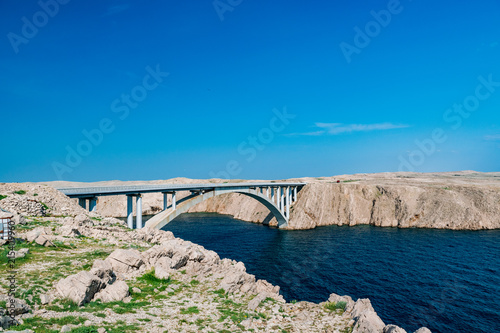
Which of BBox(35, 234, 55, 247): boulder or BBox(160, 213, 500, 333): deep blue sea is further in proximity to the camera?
BBox(160, 213, 500, 333): deep blue sea

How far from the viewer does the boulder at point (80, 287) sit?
12.4 m

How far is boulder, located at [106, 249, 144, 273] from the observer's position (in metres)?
17.0

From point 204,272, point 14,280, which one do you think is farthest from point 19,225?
point 204,272

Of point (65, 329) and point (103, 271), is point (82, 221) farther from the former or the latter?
point (65, 329)

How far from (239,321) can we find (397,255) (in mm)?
35313

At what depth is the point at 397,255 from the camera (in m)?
40.8

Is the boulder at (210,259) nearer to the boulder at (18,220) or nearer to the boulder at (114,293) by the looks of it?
the boulder at (114,293)

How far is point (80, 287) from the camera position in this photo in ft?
42.0

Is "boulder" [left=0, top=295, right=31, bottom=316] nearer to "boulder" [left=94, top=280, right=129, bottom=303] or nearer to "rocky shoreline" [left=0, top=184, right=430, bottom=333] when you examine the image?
"rocky shoreline" [left=0, top=184, right=430, bottom=333]

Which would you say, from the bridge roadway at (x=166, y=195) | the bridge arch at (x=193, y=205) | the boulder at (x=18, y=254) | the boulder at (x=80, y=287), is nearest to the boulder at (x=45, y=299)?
the boulder at (x=80, y=287)

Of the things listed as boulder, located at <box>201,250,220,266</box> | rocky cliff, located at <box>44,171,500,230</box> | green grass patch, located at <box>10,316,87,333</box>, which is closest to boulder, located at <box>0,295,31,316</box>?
green grass patch, located at <box>10,316,87,333</box>

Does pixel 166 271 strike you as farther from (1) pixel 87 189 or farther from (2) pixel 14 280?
(1) pixel 87 189

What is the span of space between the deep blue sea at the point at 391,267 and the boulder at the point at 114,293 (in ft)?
57.5

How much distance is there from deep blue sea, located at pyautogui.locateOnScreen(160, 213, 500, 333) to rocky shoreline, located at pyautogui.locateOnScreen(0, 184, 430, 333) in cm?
1074
